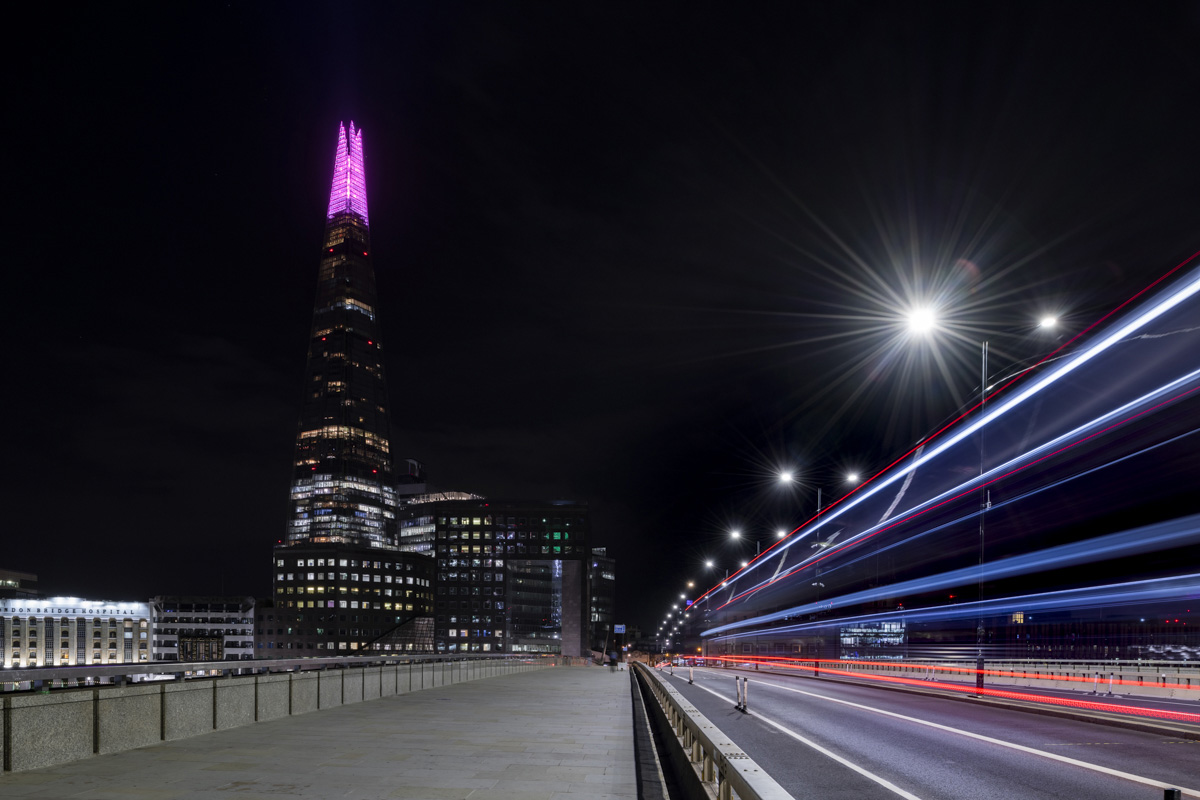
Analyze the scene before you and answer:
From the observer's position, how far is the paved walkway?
925 cm

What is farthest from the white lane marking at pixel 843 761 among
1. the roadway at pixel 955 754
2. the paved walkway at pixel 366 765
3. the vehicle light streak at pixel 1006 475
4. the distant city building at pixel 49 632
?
the distant city building at pixel 49 632

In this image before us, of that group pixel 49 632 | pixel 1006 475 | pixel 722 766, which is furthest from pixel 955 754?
pixel 49 632

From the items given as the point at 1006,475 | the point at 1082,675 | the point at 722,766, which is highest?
the point at 1006,475

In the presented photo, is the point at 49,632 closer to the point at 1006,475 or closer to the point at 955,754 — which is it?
the point at 1006,475

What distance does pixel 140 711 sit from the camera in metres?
12.6

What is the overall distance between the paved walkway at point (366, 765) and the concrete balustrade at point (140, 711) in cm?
26

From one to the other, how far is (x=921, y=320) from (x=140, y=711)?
67.7 ft

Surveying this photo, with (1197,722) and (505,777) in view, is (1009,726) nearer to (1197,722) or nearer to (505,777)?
(1197,722)

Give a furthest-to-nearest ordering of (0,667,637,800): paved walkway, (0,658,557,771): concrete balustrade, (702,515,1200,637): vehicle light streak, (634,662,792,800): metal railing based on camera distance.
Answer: (702,515,1200,637): vehicle light streak
(0,658,557,771): concrete balustrade
(0,667,637,800): paved walkway
(634,662,792,800): metal railing

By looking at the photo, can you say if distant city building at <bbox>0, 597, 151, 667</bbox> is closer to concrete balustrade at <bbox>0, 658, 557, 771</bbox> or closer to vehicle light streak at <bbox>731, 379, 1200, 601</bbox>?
vehicle light streak at <bbox>731, 379, 1200, 601</bbox>

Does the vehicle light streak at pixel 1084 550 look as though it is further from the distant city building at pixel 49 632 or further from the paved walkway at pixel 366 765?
the distant city building at pixel 49 632

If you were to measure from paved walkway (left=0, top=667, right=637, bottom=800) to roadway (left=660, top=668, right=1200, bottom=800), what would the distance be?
2669mm

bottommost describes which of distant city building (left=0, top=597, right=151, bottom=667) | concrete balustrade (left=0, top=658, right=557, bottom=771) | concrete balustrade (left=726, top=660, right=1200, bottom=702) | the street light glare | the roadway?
distant city building (left=0, top=597, right=151, bottom=667)

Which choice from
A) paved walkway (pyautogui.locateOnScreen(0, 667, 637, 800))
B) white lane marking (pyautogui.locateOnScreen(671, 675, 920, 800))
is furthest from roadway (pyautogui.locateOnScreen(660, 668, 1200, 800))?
paved walkway (pyautogui.locateOnScreen(0, 667, 637, 800))
